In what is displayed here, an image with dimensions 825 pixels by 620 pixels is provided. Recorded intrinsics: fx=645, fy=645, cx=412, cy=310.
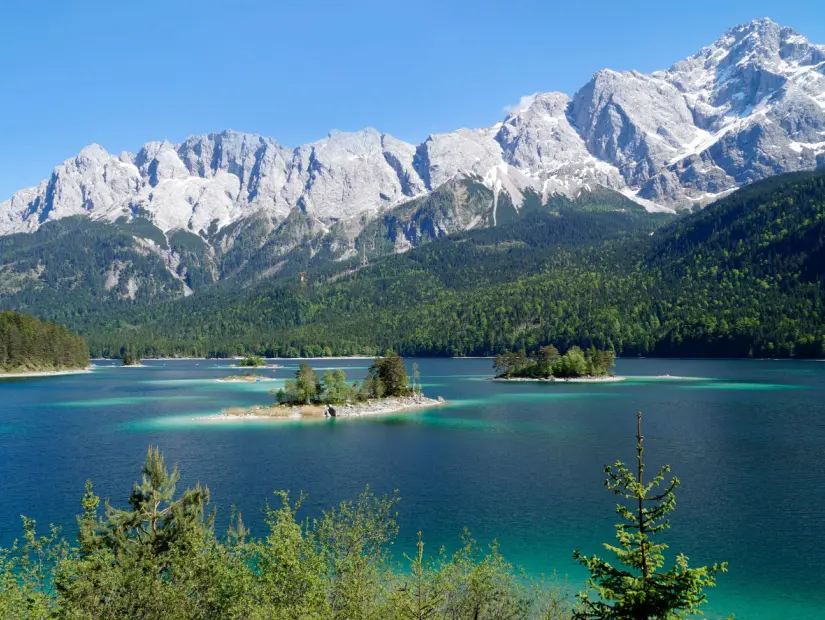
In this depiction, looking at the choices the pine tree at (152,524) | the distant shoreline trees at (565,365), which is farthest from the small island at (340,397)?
the pine tree at (152,524)

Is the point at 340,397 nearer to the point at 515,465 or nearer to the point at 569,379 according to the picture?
the point at 515,465

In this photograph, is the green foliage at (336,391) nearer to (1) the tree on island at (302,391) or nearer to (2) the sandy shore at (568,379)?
(1) the tree on island at (302,391)

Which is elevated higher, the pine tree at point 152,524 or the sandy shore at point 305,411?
the pine tree at point 152,524

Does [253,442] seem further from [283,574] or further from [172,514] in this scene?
[283,574]

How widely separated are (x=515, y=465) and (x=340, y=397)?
5942 centimetres

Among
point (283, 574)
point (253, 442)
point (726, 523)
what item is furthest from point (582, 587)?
point (253, 442)

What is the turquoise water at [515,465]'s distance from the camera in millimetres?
42875

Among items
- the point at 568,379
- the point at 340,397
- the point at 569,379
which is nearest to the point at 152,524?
the point at 340,397

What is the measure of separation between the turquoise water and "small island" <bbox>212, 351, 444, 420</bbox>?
6.89 meters

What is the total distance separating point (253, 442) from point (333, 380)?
37171 mm

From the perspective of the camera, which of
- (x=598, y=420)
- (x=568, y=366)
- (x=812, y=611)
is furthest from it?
(x=568, y=366)

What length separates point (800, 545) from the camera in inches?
1677

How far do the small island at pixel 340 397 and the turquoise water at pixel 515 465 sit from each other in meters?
6.89

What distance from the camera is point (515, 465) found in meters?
69.7
